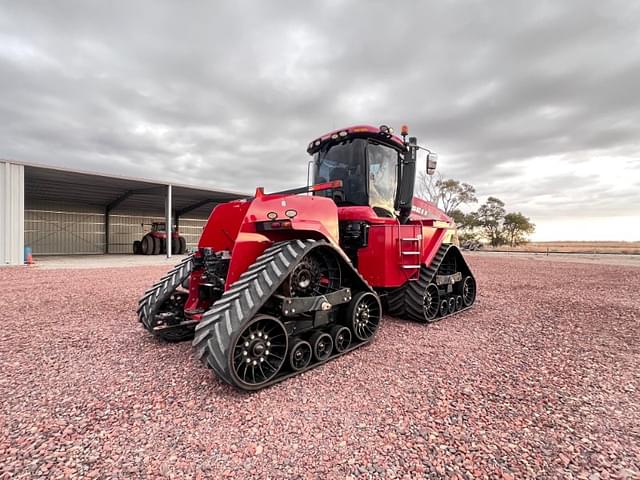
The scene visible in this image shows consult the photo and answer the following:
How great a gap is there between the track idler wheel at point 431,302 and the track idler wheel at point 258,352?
2.89 meters

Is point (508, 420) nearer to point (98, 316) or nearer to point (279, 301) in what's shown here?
point (279, 301)

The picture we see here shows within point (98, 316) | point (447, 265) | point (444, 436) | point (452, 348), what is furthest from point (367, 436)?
point (98, 316)

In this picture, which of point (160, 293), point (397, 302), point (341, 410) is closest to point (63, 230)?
point (160, 293)

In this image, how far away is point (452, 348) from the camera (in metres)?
4.23

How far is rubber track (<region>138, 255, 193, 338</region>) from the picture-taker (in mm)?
4215

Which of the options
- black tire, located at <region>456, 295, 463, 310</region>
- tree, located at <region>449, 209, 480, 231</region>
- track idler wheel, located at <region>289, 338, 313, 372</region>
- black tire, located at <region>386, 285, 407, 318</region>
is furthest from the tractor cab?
tree, located at <region>449, 209, 480, 231</region>

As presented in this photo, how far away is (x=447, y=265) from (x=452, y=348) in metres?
2.60

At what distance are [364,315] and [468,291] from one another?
3500 mm

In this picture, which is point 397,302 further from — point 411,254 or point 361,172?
point 361,172

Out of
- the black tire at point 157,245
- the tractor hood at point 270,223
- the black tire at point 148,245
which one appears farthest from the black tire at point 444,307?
the black tire at point 148,245

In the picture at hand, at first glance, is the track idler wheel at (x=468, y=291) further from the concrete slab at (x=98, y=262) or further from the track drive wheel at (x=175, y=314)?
the concrete slab at (x=98, y=262)

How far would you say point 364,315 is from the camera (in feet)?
14.1

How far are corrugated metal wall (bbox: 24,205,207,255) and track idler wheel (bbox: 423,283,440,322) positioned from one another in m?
30.4

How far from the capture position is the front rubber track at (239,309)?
277 cm
